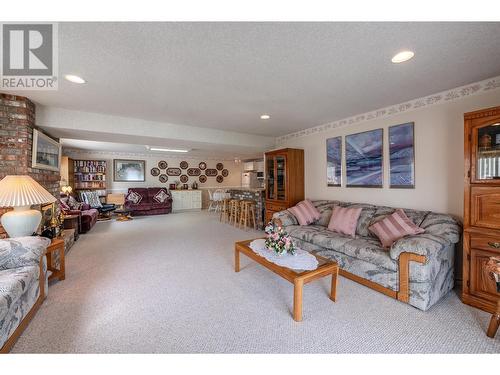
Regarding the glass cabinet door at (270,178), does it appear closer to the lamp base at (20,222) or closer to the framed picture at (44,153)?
the lamp base at (20,222)

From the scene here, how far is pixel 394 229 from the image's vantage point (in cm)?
247

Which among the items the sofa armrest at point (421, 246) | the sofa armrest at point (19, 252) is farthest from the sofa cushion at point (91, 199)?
the sofa armrest at point (421, 246)

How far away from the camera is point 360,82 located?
2.29 m

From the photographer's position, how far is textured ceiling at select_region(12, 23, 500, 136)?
147cm

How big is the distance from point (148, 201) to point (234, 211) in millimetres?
3434

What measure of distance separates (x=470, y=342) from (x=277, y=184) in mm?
3467

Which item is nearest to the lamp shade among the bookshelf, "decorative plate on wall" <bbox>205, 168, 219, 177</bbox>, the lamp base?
the lamp base

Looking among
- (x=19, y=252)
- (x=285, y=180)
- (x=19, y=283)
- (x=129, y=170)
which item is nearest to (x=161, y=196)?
(x=129, y=170)

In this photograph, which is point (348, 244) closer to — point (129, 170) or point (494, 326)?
point (494, 326)

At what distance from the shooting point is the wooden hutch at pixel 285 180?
434 cm

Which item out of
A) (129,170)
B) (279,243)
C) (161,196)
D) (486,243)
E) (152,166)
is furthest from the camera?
(152,166)

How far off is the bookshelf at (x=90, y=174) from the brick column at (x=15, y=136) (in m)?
4.98
